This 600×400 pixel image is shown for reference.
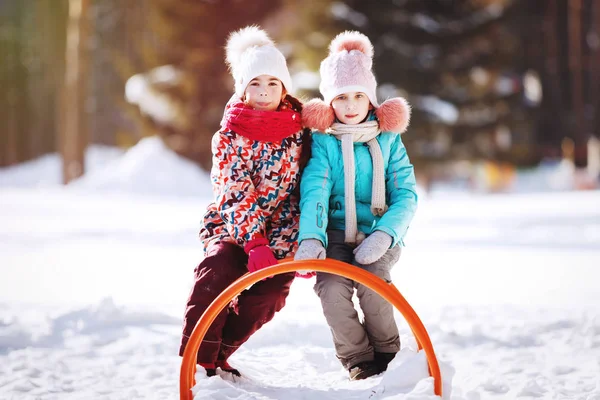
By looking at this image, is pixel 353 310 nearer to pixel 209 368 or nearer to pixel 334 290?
pixel 334 290

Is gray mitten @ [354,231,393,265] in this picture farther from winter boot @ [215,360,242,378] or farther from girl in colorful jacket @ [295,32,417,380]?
winter boot @ [215,360,242,378]

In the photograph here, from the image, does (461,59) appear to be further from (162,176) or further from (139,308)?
(139,308)

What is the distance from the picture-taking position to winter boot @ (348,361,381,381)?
2.66m

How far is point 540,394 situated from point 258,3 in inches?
547

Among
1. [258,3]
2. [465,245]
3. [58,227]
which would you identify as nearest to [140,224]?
[58,227]

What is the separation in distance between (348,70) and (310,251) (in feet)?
2.73

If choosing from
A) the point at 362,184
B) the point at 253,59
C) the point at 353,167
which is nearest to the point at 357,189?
the point at 362,184

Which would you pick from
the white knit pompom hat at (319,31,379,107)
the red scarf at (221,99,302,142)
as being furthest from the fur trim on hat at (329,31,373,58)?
the red scarf at (221,99,302,142)

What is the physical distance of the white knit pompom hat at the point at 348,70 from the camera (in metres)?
2.70

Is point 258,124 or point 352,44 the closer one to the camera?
point 258,124

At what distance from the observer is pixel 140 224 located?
853 centimetres

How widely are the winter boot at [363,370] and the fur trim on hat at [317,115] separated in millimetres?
1017

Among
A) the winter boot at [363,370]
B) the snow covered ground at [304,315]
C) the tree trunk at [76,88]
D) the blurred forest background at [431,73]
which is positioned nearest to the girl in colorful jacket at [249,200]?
the snow covered ground at [304,315]

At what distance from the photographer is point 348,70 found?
2715 mm
